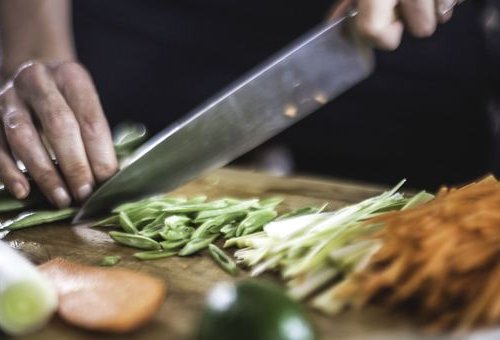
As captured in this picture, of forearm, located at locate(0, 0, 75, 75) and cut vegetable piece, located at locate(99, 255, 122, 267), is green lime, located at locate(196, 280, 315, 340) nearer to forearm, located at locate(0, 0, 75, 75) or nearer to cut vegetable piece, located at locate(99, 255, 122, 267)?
cut vegetable piece, located at locate(99, 255, 122, 267)

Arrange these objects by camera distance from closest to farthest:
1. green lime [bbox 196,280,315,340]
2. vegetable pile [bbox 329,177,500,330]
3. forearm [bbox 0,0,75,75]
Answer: green lime [bbox 196,280,315,340], vegetable pile [bbox 329,177,500,330], forearm [bbox 0,0,75,75]

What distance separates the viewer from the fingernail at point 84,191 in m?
2.38

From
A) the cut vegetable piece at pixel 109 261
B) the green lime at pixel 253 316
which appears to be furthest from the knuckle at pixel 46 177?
the green lime at pixel 253 316

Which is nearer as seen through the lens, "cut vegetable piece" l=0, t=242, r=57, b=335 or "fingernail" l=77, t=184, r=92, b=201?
"cut vegetable piece" l=0, t=242, r=57, b=335

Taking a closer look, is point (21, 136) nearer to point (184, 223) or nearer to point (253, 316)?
point (184, 223)

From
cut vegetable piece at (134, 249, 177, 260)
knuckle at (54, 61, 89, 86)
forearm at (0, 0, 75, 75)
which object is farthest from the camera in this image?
forearm at (0, 0, 75, 75)

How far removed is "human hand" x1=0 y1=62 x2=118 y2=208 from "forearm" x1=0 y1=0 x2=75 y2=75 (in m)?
0.62

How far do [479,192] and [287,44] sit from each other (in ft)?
6.91

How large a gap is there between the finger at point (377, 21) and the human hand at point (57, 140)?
0.95 m

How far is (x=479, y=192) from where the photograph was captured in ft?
6.03

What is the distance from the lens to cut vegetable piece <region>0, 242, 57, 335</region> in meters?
1.54

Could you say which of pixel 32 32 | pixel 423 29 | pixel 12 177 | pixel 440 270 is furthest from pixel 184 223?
pixel 32 32

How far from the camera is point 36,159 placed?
2.38m

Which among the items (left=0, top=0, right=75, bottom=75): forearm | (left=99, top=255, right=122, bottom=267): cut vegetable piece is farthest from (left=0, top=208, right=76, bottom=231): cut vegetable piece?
(left=0, top=0, right=75, bottom=75): forearm
